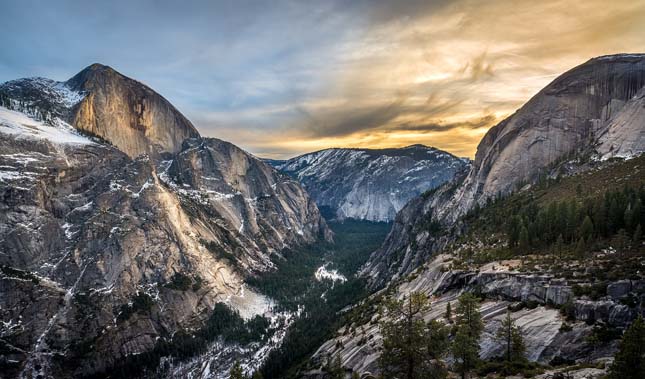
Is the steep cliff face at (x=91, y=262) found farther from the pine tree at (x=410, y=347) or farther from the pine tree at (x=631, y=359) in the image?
the pine tree at (x=631, y=359)

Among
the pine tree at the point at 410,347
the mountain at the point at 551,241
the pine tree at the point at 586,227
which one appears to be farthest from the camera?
the pine tree at the point at 586,227

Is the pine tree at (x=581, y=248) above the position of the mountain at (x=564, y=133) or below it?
below

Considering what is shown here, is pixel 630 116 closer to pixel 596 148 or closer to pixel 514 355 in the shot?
pixel 596 148

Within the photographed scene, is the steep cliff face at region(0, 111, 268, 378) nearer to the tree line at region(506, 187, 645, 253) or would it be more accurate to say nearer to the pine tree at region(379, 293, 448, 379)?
the pine tree at region(379, 293, 448, 379)

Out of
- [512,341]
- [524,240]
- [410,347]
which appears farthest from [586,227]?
[410,347]

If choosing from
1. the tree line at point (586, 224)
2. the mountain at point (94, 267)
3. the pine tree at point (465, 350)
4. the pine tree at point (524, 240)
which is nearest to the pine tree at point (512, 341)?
the pine tree at point (465, 350)

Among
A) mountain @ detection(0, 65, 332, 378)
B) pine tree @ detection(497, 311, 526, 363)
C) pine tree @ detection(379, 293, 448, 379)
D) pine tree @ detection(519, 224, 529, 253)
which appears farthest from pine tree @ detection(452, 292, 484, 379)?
mountain @ detection(0, 65, 332, 378)

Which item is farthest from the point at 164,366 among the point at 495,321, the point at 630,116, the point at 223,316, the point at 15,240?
the point at 630,116
